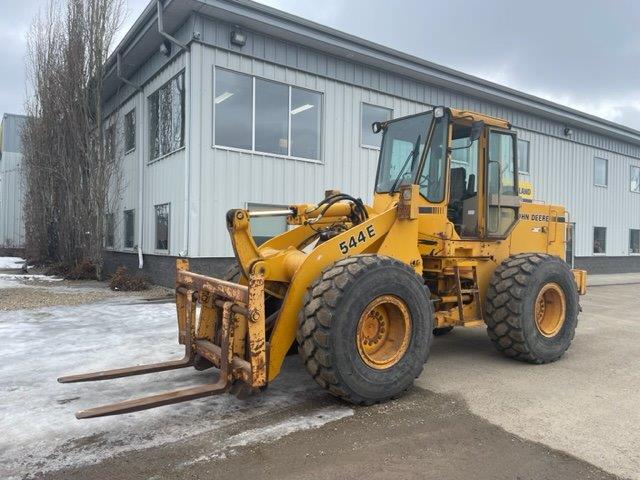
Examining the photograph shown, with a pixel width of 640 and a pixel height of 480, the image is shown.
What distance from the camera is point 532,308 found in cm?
565

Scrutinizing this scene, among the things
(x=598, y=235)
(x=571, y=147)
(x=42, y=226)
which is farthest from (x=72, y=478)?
(x=598, y=235)

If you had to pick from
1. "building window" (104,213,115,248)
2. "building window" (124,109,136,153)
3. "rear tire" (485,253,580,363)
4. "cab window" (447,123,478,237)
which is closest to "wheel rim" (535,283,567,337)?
"rear tire" (485,253,580,363)

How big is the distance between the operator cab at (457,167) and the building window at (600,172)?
16.7 m

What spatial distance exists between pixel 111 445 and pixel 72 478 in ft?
1.50

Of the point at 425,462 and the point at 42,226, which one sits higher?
the point at 42,226

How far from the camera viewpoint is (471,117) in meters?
5.90

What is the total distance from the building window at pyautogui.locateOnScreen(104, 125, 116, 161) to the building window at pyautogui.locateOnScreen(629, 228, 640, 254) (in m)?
20.7

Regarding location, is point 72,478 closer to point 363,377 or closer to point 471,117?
point 363,377

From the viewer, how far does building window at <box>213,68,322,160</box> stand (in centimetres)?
1136

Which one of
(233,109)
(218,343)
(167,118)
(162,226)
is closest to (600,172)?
(233,109)

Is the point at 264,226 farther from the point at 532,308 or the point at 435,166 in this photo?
the point at 532,308

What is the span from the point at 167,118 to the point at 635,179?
790 inches

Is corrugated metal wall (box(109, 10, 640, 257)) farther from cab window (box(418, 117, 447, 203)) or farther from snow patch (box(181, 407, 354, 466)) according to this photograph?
snow patch (box(181, 407, 354, 466))

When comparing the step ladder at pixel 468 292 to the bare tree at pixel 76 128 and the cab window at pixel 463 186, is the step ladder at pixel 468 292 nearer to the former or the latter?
the cab window at pixel 463 186
